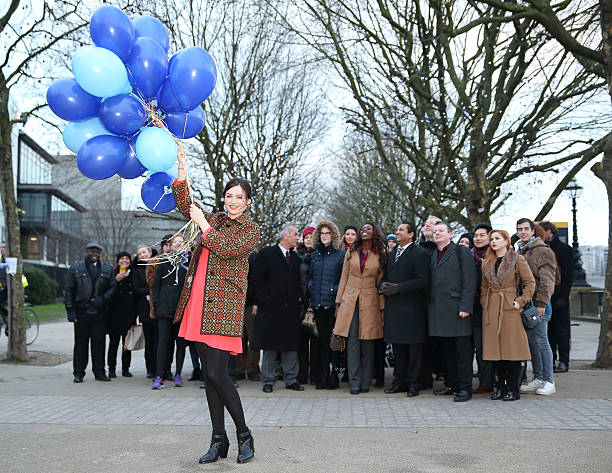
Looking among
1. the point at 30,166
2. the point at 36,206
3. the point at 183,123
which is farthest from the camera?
the point at 30,166

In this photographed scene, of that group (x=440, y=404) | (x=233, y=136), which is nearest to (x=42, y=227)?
(x=233, y=136)

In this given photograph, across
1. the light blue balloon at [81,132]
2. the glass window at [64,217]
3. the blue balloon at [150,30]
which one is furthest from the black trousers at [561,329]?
the glass window at [64,217]

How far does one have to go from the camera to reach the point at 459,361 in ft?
26.8

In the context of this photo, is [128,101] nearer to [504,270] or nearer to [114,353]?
[504,270]

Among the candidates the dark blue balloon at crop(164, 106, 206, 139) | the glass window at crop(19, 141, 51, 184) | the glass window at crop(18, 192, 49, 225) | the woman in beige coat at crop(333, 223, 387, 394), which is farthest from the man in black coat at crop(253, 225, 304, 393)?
the glass window at crop(19, 141, 51, 184)

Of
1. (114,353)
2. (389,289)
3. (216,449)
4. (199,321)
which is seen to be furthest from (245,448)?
(114,353)

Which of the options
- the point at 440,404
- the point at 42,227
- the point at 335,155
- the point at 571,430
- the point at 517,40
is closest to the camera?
the point at 571,430

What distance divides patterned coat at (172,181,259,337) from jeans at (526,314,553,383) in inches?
183

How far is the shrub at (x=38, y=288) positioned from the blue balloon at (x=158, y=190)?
3280 centimetres

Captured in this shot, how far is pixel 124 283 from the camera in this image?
10531 mm

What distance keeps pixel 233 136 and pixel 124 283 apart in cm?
1135

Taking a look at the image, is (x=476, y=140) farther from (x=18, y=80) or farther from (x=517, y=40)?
(x=18, y=80)

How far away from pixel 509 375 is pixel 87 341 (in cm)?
601

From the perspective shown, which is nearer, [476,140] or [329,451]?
[329,451]
